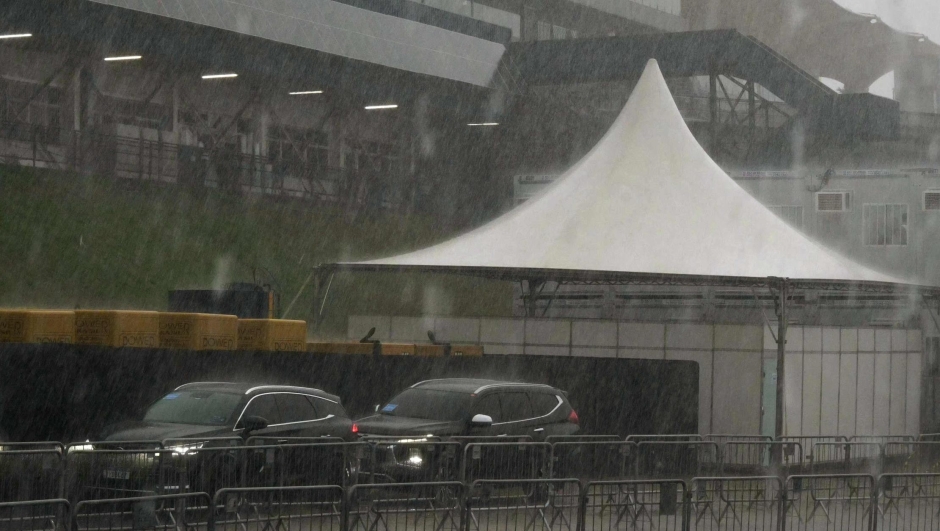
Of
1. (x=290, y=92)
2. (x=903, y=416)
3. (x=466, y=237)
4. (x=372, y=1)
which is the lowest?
(x=903, y=416)

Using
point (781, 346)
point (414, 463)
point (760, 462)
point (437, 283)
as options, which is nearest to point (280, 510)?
point (414, 463)

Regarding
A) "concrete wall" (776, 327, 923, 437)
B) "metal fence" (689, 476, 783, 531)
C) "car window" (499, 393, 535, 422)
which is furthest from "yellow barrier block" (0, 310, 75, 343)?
"concrete wall" (776, 327, 923, 437)

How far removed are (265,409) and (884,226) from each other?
2413cm

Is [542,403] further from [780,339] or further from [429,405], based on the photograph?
[780,339]

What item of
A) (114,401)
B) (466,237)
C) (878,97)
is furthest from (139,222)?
(878,97)

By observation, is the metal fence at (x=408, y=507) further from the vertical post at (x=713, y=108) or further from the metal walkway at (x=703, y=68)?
the metal walkway at (x=703, y=68)

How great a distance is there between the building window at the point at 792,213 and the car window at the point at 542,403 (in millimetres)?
19289

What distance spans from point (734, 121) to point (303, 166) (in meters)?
Result: 16.6

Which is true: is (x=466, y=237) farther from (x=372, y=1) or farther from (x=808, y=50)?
(x=808, y=50)

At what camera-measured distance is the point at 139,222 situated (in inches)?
1265

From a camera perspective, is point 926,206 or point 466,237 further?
point 926,206

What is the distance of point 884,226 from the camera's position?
115 feet

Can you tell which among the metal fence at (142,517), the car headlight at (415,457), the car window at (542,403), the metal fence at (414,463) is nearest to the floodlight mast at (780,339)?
the car window at (542,403)

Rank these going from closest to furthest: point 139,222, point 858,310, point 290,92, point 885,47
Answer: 1. point 139,222
2. point 858,310
3. point 290,92
4. point 885,47
